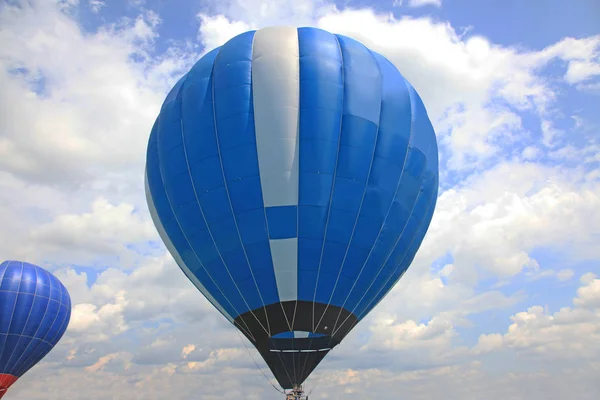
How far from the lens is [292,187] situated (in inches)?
645

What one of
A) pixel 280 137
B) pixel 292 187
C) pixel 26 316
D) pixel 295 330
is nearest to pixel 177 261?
pixel 295 330

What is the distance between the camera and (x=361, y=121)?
1708cm

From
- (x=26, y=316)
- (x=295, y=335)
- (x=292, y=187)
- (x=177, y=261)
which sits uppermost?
(x=26, y=316)

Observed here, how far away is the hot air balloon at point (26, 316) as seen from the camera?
3150 centimetres

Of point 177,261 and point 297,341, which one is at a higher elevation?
point 177,261

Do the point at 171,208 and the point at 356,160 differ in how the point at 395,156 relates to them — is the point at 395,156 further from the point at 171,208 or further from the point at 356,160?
the point at 171,208

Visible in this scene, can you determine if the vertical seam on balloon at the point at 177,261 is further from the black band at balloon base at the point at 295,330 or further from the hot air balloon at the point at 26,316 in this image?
the hot air balloon at the point at 26,316

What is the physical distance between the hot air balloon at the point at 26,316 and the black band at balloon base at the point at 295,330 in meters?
20.8

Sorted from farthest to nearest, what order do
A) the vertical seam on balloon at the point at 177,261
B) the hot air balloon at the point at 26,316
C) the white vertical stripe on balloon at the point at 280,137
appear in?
the hot air balloon at the point at 26,316
the vertical seam on balloon at the point at 177,261
the white vertical stripe on balloon at the point at 280,137

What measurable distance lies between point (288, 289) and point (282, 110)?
18.6 feet

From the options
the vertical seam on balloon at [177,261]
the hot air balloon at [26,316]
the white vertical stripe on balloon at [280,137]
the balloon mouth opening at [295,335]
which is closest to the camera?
the white vertical stripe on balloon at [280,137]

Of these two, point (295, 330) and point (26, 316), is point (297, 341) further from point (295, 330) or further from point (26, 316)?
point (26, 316)

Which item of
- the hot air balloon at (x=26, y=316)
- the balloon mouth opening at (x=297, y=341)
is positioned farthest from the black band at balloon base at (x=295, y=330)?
the hot air balloon at (x=26, y=316)

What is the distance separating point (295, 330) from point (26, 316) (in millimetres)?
23054
